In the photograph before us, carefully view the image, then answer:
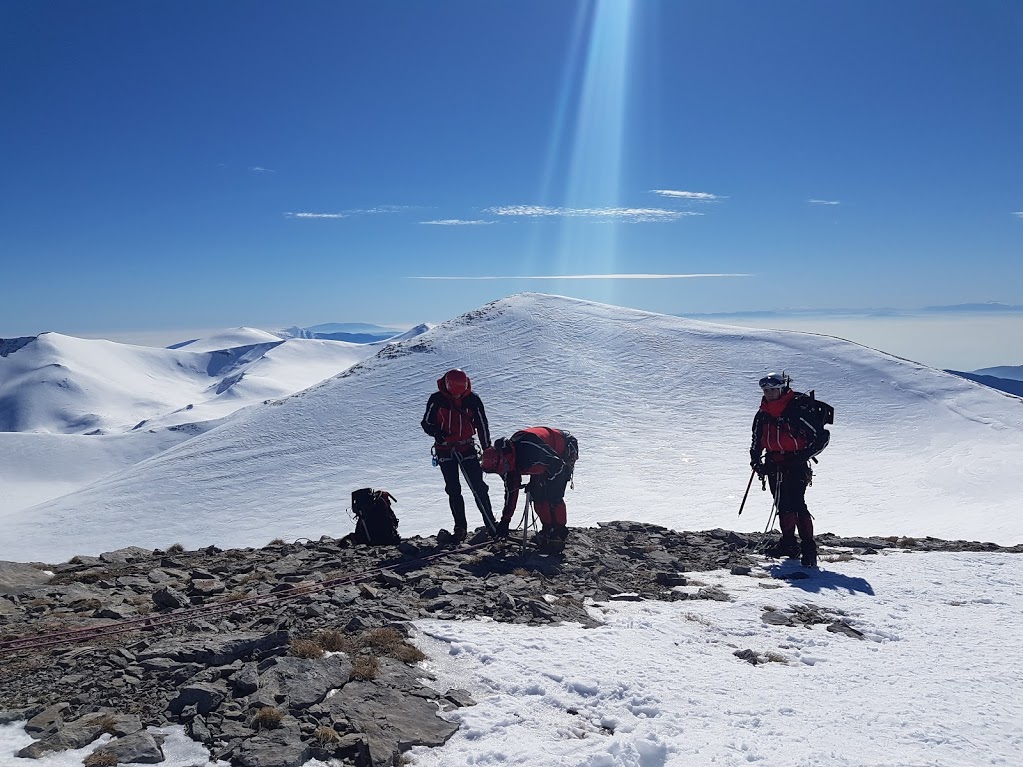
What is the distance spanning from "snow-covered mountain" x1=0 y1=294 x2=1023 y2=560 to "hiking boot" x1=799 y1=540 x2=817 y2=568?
13.2m

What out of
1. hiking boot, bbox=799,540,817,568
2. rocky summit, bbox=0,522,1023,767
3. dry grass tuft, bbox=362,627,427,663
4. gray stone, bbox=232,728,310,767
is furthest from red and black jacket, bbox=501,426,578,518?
gray stone, bbox=232,728,310,767

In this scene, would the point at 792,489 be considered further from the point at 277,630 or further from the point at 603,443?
the point at 603,443

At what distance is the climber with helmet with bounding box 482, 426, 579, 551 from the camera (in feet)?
40.1

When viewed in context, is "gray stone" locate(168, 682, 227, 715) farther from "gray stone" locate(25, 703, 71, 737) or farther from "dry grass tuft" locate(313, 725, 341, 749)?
"dry grass tuft" locate(313, 725, 341, 749)

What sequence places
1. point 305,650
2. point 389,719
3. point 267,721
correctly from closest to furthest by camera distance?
1. point 267,721
2. point 389,719
3. point 305,650

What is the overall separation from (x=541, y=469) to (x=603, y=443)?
1246 inches

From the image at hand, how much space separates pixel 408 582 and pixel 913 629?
23.2 ft

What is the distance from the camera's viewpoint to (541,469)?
1225 cm

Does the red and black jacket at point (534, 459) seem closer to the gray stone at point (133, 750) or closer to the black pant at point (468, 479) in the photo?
the black pant at point (468, 479)

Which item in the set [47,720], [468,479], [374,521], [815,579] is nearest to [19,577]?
[374,521]

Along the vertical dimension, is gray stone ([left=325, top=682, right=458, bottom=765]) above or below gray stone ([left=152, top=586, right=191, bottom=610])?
above

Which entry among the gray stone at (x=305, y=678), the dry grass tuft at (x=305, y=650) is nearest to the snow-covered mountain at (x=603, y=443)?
the dry grass tuft at (x=305, y=650)

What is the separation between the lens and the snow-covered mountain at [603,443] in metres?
32.4

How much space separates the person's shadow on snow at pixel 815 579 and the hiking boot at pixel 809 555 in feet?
0.48
